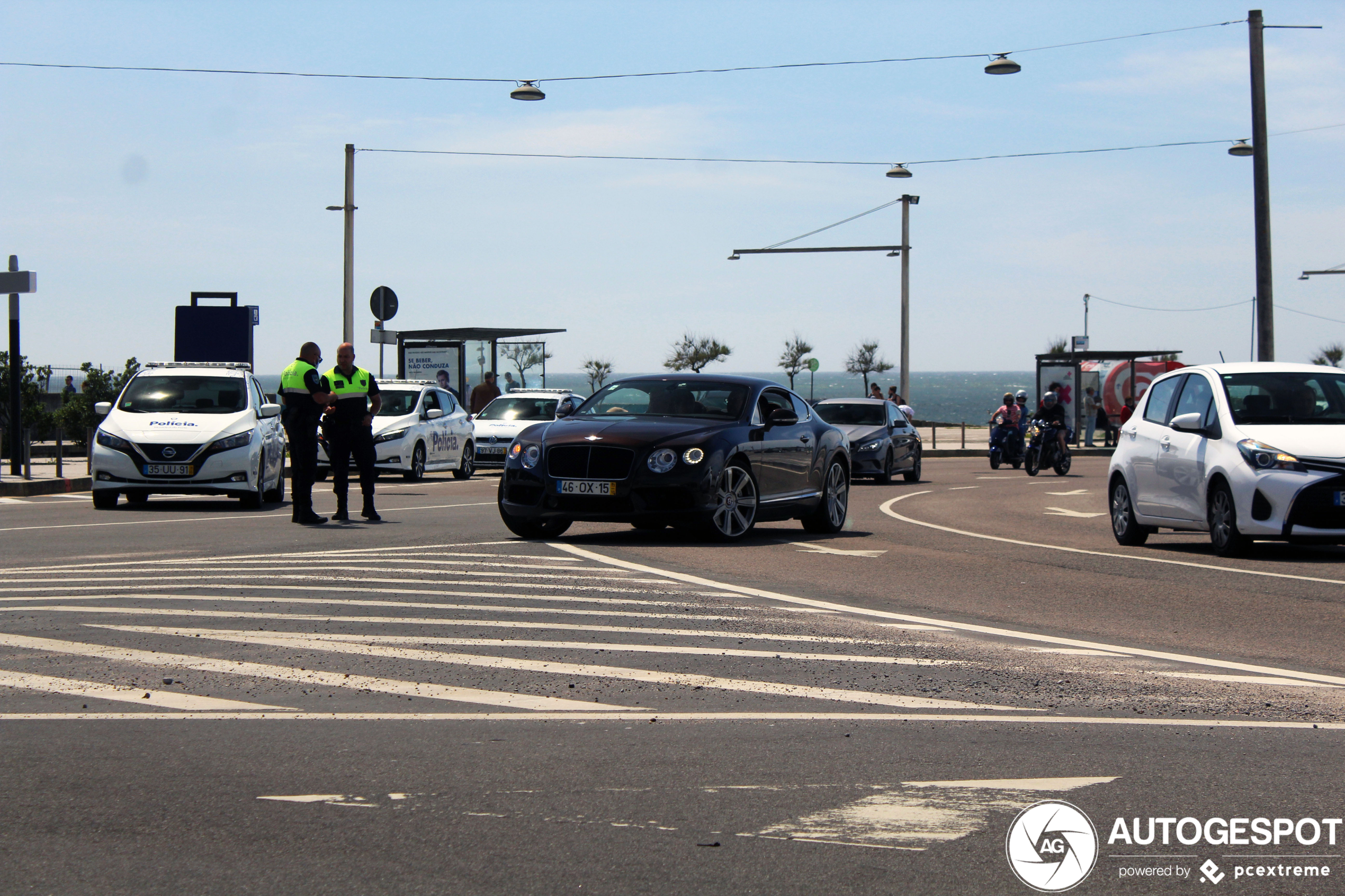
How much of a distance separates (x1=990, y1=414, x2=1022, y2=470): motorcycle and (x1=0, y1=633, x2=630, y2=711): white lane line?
29143 millimetres

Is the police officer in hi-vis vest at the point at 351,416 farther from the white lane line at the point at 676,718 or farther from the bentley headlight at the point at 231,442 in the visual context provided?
the white lane line at the point at 676,718

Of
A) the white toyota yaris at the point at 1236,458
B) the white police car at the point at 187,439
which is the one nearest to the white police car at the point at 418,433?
the white police car at the point at 187,439

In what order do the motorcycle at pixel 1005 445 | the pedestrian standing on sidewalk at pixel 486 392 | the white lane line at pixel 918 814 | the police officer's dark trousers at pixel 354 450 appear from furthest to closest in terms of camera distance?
the pedestrian standing on sidewalk at pixel 486 392, the motorcycle at pixel 1005 445, the police officer's dark trousers at pixel 354 450, the white lane line at pixel 918 814

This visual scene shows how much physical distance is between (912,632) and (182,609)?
4178mm

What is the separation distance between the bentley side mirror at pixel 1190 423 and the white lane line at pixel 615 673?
7.93 meters

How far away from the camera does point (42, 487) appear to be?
2377 cm

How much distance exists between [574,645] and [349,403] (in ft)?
30.4

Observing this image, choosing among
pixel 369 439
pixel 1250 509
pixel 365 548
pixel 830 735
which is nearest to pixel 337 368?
pixel 369 439

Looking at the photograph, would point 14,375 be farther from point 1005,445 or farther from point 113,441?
point 1005,445

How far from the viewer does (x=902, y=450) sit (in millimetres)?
28484

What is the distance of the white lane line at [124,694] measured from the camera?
248 inches

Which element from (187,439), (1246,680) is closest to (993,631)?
(1246,680)

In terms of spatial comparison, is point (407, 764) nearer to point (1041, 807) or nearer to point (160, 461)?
point (1041, 807)

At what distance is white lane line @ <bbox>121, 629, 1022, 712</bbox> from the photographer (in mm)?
6461
